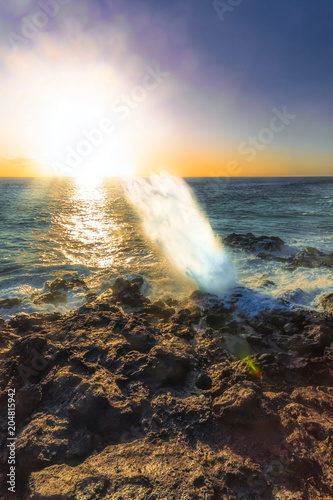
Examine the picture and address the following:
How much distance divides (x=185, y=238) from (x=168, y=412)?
46.0 ft

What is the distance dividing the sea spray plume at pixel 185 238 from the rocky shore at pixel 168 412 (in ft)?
16.5

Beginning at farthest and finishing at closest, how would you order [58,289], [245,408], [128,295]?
[58,289] → [128,295] → [245,408]

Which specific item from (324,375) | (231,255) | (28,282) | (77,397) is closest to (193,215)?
(231,255)

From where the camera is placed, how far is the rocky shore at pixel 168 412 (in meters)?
3.70

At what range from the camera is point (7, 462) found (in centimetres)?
411

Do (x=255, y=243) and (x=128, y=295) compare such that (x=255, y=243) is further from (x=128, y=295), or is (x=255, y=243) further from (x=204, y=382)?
(x=204, y=382)

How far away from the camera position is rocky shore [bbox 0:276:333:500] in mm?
3695

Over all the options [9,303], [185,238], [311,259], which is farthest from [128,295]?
[311,259]

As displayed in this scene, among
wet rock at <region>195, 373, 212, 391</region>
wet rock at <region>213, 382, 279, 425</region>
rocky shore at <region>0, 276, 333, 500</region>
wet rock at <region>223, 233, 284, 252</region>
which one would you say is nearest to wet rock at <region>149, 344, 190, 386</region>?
rocky shore at <region>0, 276, 333, 500</region>

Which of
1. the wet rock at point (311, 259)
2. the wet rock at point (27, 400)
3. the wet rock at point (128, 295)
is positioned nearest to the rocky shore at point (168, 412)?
the wet rock at point (27, 400)

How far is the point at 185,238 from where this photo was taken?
59.5 ft

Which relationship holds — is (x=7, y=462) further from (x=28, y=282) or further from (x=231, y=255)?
(x=231, y=255)

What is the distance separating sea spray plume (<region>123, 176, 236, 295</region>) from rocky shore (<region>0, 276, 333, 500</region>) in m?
5.02

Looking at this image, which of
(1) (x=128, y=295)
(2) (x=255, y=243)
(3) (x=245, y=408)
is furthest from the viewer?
(2) (x=255, y=243)
